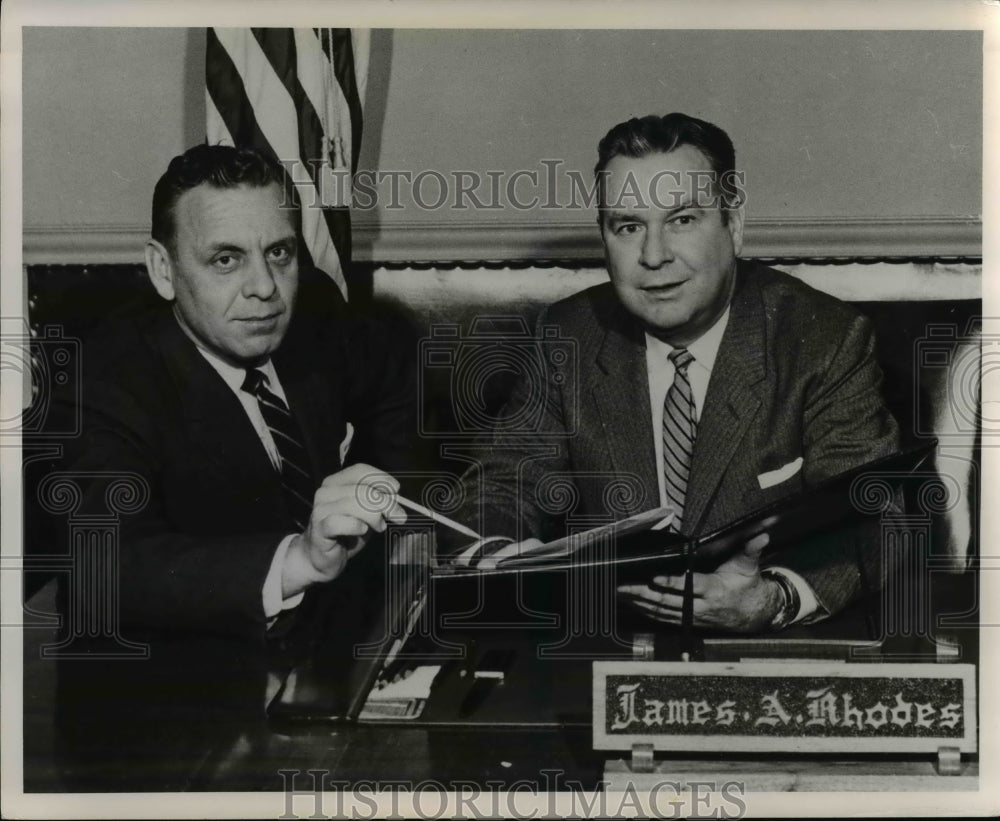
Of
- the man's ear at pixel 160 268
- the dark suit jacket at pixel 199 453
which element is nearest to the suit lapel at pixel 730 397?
the dark suit jacket at pixel 199 453

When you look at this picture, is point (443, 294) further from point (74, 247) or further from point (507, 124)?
point (74, 247)

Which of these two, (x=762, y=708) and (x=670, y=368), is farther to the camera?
(x=670, y=368)

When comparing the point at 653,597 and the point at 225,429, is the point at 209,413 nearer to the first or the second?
the point at 225,429

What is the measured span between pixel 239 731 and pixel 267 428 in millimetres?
987

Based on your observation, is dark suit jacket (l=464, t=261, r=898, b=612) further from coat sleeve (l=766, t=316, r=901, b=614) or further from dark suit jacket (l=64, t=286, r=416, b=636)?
dark suit jacket (l=64, t=286, r=416, b=636)

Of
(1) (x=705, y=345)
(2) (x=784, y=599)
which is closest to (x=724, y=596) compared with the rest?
(2) (x=784, y=599)

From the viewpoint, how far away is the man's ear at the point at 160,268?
3906mm

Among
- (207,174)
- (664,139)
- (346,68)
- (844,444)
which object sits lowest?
(844,444)

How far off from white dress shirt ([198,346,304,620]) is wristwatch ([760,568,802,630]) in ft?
5.06

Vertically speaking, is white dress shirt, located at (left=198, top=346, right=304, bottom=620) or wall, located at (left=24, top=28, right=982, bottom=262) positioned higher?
wall, located at (left=24, top=28, right=982, bottom=262)

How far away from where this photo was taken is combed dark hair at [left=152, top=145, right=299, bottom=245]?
153 inches

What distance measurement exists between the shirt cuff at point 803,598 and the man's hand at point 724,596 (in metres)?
0.06

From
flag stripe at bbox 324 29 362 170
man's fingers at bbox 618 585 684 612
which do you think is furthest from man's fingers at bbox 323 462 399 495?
flag stripe at bbox 324 29 362 170

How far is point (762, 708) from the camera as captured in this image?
12.6ft
